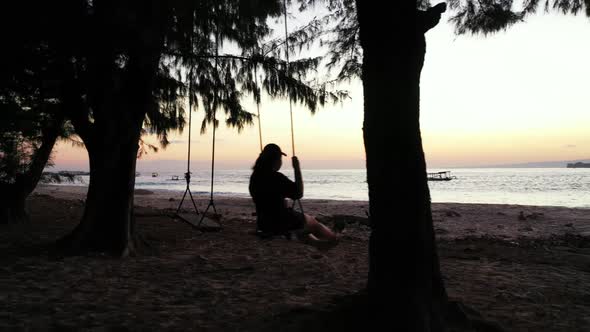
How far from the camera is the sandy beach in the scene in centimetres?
288

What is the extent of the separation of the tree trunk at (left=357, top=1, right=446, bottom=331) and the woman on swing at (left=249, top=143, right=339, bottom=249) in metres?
1.56

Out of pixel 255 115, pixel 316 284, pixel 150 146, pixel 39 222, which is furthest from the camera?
pixel 150 146

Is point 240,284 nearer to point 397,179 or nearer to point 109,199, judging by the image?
point 397,179

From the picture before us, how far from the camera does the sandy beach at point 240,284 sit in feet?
9.44

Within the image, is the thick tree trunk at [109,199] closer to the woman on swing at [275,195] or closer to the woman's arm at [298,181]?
the woman on swing at [275,195]

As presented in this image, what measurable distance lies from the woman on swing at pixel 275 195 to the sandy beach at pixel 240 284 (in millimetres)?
519

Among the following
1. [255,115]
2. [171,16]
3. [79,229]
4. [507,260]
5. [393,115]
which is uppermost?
[171,16]

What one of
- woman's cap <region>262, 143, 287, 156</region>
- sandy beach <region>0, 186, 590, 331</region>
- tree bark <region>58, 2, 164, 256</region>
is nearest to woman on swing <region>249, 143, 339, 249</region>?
woman's cap <region>262, 143, 287, 156</region>

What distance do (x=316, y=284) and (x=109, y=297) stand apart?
1.87 m

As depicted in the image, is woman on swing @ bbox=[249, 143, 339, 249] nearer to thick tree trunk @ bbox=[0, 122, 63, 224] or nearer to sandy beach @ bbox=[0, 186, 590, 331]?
sandy beach @ bbox=[0, 186, 590, 331]

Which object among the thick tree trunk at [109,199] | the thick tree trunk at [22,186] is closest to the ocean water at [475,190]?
the thick tree trunk at [22,186]

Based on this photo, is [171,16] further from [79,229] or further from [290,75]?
[79,229]

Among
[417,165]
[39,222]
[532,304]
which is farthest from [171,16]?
[39,222]

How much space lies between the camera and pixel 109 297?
340cm
